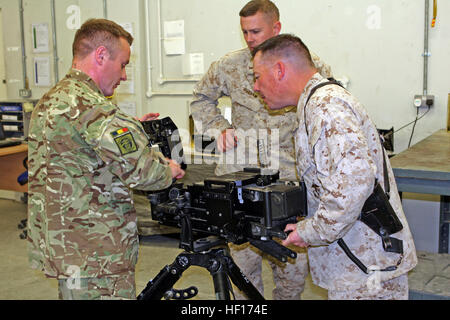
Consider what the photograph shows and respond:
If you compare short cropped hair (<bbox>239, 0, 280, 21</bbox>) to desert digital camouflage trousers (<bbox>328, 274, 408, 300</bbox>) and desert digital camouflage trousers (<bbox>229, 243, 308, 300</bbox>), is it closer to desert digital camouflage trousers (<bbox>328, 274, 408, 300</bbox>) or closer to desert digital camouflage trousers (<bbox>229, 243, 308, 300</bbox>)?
desert digital camouflage trousers (<bbox>229, 243, 308, 300</bbox>)

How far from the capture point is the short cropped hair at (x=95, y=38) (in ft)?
6.35

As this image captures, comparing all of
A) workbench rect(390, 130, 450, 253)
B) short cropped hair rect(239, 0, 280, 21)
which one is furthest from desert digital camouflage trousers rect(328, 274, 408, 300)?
short cropped hair rect(239, 0, 280, 21)

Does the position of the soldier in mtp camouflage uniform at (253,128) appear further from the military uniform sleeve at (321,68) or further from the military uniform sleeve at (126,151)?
the military uniform sleeve at (126,151)

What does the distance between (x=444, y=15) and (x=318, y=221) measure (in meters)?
2.73

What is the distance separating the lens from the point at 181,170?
2027 mm

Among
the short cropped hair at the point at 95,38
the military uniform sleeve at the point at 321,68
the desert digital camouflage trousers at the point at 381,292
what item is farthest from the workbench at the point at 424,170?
the short cropped hair at the point at 95,38

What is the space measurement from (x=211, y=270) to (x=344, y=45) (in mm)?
2801

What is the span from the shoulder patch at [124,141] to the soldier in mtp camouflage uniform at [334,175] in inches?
19.7

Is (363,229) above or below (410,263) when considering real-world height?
above

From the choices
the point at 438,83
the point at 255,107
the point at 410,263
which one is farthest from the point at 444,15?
the point at 410,263

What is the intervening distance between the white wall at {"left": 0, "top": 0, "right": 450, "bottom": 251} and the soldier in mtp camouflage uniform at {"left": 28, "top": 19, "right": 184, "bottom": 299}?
252 centimetres

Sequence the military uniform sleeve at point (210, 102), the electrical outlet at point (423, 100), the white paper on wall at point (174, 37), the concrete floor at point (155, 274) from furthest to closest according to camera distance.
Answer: the white paper on wall at point (174, 37) → the electrical outlet at point (423, 100) → the military uniform sleeve at point (210, 102) → the concrete floor at point (155, 274)
